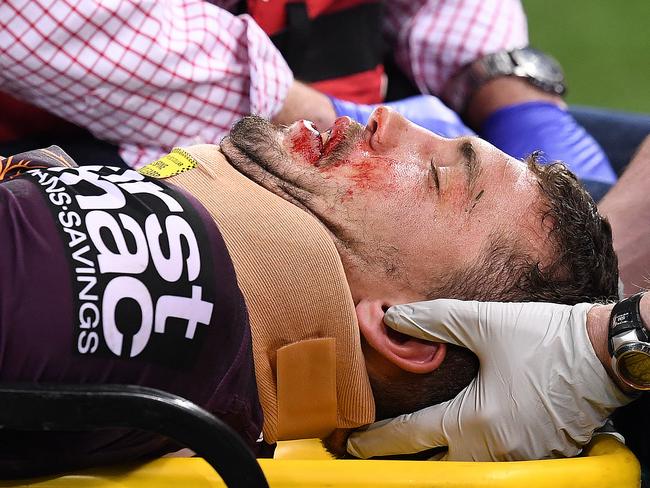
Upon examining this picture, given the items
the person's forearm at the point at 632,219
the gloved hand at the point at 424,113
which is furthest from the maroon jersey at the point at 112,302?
the gloved hand at the point at 424,113

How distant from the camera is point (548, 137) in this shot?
1907 mm

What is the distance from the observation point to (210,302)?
91 cm

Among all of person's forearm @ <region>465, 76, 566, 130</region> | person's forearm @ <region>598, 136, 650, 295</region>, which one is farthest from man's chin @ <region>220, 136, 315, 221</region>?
person's forearm @ <region>465, 76, 566, 130</region>

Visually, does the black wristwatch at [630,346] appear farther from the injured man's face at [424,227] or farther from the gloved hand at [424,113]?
the gloved hand at [424,113]

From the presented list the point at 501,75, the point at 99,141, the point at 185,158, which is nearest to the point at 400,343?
the point at 185,158

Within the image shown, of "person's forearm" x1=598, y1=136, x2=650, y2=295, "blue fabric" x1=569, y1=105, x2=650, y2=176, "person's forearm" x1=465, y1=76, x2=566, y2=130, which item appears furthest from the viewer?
"person's forearm" x1=465, y1=76, x2=566, y2=130

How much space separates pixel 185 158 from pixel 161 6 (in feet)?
1.80

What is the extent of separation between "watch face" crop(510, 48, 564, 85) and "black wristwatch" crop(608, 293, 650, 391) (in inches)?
45.0

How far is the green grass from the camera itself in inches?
120

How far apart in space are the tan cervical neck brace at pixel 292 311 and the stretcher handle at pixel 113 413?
0.69ft

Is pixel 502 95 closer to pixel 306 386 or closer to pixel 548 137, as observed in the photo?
pixel 548 137

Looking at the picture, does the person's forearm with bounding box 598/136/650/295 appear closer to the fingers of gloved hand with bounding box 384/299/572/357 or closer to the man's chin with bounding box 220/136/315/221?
the fingers of gloved hand with bounding box 384/299/572/357

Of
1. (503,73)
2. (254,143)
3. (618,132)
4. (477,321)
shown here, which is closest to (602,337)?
(477,321)

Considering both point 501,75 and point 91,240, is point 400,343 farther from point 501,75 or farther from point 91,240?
point 501,75
